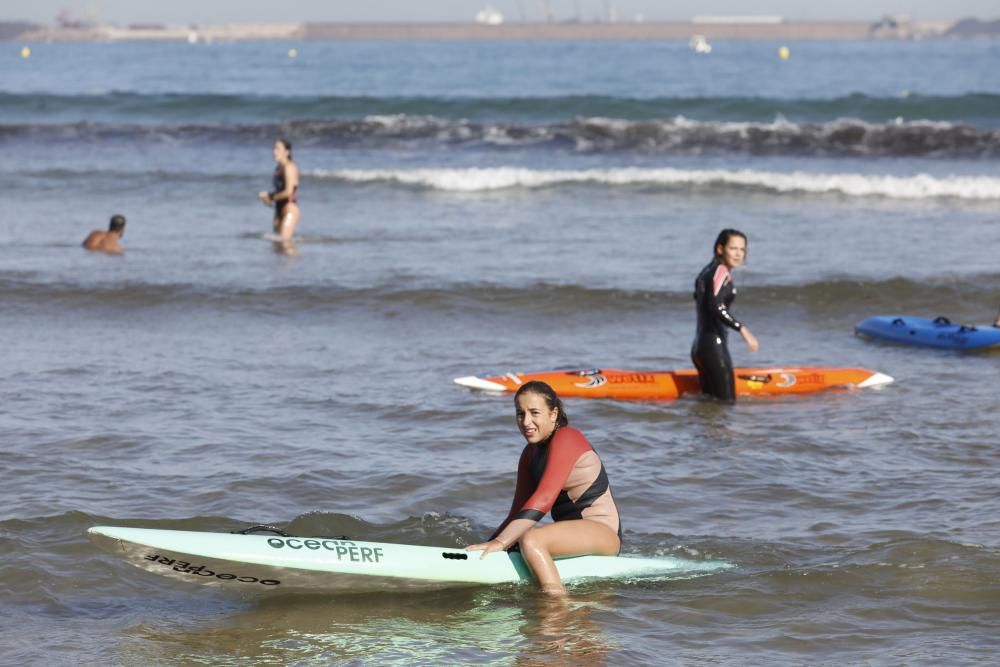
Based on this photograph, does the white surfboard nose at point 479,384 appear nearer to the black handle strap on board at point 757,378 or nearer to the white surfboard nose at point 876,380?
the black handle strap on board at point 757,378

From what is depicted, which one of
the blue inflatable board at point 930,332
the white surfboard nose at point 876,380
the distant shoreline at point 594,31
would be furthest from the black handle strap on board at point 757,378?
the distant shoreline at point 594,31

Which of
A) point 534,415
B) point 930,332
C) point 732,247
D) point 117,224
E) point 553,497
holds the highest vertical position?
point 732,247

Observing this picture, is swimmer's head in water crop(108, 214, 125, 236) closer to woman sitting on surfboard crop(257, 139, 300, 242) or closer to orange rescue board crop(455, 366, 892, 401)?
woman sitting on surfboard crop(257, 139, 300, 242)

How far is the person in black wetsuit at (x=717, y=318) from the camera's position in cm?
1075

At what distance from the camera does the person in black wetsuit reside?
10.8m

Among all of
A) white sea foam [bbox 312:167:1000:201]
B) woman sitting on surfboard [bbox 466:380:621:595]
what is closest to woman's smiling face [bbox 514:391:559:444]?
woman sitting on surfboard [bbox 466:380:621:595]

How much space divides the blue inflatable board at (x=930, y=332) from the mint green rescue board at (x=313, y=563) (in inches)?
284

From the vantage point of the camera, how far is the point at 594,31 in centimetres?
16488

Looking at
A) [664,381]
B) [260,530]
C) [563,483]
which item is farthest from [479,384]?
[563,483]

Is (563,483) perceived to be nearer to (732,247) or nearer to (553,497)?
(553,497)

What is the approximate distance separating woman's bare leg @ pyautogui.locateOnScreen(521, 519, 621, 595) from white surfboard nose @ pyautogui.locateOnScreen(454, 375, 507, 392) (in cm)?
437

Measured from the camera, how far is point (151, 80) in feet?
181

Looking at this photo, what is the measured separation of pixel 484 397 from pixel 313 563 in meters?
4.76

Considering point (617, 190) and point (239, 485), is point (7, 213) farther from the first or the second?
point (239, 485)
